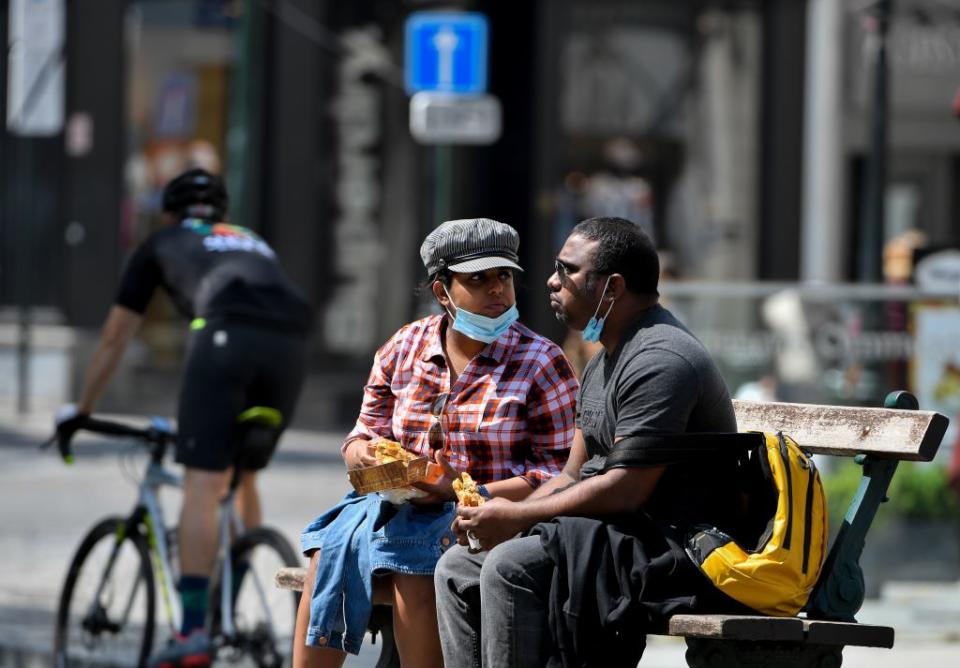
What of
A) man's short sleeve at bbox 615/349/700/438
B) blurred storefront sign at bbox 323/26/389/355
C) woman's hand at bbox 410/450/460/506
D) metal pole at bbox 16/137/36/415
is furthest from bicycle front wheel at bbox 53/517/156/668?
blurred storefront sign at bbox 323/26/389/355

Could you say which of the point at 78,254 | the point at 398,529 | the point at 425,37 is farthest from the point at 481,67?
the point at 398,529

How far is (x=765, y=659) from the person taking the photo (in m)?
4.20

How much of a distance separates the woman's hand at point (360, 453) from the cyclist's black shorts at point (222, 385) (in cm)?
163

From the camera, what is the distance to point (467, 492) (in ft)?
14.2

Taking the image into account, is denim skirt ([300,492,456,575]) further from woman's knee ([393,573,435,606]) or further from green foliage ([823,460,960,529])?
green foliage ([823,460,960,529])

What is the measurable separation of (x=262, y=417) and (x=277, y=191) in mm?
10121

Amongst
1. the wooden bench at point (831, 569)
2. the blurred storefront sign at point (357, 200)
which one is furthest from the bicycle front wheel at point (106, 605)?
the blurred storefront sign at point (357, 200)

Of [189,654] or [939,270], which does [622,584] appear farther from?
[939,270]

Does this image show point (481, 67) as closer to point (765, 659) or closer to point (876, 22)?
point (876, 22)

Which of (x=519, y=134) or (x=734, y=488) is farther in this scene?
(x=519, y=134)

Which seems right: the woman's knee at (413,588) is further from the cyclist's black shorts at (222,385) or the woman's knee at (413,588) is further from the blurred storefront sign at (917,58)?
the blurred storefront sign at (917,58)

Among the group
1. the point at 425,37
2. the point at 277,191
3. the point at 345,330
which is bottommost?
the point at 345,330

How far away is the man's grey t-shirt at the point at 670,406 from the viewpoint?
411 centimetres

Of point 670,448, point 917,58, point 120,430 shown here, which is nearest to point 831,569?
point 670,448
